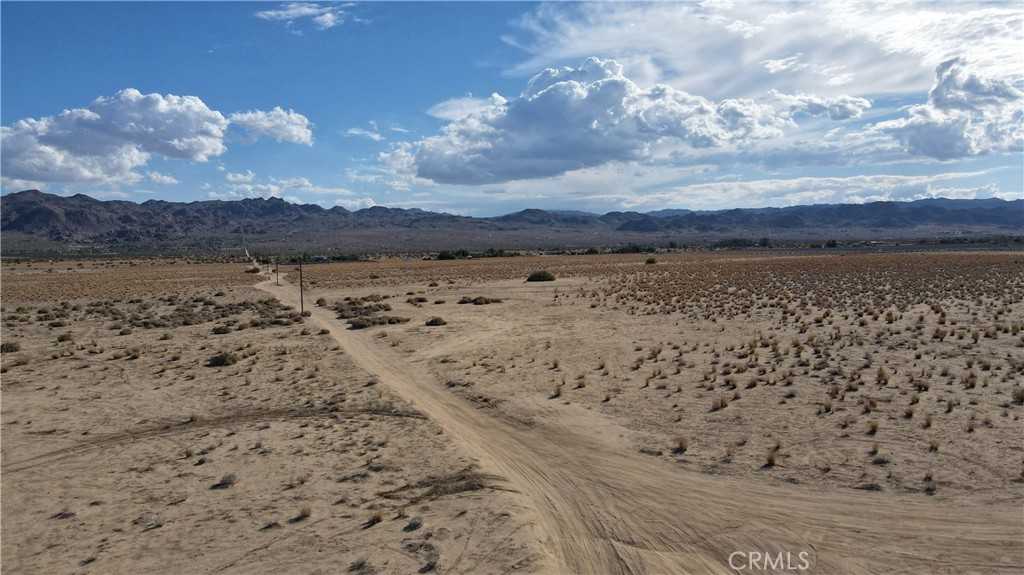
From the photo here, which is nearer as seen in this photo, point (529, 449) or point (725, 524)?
point (725, 524)

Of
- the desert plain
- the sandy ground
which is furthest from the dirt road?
the sandy ground

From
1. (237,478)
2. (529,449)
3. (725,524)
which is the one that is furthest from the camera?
(529,449)

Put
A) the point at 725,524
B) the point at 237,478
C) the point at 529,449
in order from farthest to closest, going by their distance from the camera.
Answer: the point at 529,449 → the point at 237,478 → the point at 725,524

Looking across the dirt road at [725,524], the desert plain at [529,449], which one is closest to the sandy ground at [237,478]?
the desert plain at [529,449]

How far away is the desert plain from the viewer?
8562 millimetres

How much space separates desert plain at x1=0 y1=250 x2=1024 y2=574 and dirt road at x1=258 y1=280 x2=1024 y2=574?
4cm

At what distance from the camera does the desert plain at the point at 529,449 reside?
8.56 m

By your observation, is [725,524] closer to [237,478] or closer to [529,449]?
[529,449]

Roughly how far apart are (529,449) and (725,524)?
436 cm

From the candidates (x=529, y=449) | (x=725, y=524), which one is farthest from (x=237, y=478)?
(x=725, y=524)

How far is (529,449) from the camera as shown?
1247cm

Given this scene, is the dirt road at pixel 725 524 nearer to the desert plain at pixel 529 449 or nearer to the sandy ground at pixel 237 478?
the desert plain at pixel 529 449

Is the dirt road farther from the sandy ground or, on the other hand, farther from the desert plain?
the sandy ground

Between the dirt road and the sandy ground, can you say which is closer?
the dirt road
